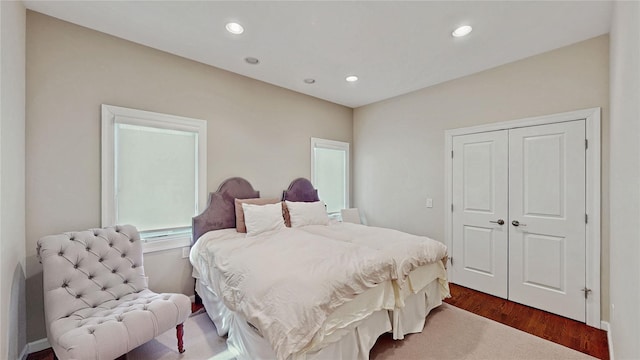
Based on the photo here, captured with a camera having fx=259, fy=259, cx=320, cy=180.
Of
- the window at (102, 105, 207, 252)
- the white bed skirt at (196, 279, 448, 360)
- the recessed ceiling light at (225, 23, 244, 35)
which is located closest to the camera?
the white bed skirt at (196, 279, 448, 360)

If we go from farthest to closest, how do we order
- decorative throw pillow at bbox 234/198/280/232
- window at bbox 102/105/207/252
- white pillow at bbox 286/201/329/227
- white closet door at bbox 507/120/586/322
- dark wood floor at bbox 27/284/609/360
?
1. white pillow at bbox 286/201/329/227
2. decorative throw pillow at bbox 234/198/280/232
3. white closet door at bbox 507/120/586/322
4. window at bbox 102/105/207/252
5. dark wood floor at bbox 27/284/609/360

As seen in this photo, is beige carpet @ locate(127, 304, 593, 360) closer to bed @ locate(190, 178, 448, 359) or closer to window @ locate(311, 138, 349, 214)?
bed @ locate(190, 178, 448, 359)

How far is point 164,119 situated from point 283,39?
151cm

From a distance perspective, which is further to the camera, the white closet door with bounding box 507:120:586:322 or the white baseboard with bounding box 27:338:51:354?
the white closet door with bounding box 507:120:586:322

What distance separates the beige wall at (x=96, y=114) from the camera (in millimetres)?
2119

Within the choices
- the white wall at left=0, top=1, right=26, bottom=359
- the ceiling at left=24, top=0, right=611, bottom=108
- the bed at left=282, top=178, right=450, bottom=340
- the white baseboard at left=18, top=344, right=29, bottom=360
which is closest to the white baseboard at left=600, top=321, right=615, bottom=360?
the bed at left=282, top=178, right=450, bottom=340

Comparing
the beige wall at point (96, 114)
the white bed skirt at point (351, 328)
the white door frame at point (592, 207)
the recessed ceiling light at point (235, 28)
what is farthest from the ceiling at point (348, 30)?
the white bed skirt at point (351, 328)

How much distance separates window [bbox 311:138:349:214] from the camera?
433 cm

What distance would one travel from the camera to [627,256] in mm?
1324

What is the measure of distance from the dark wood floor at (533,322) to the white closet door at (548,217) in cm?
13

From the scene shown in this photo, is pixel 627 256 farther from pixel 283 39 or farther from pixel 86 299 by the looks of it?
pixel 86 299

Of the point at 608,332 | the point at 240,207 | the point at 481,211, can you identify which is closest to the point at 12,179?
the point at 240,207

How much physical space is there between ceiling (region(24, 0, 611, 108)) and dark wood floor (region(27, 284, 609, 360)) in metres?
2.77

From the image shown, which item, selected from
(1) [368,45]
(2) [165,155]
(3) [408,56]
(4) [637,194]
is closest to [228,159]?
(2) [165,155]
